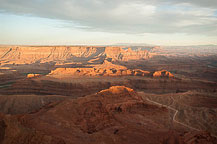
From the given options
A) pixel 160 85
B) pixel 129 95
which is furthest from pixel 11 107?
pixel 160 85

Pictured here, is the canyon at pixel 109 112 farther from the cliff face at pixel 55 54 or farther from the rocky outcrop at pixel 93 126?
the cliff face at pixel 55 54

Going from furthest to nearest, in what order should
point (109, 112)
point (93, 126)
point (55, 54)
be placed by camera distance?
point (55, 54), point (109, 112), point (93, 126)

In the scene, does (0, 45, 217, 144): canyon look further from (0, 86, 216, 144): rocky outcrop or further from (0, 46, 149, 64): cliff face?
(0, 46, 149, 64): cliff face

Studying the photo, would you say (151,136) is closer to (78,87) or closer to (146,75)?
(78,87)

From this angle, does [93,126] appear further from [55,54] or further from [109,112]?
[55,54]

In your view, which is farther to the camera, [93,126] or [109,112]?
[109,112]

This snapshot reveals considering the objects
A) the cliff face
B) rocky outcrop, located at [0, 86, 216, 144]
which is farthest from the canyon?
the cliff face

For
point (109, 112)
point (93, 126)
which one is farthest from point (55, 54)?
point (93, 126)

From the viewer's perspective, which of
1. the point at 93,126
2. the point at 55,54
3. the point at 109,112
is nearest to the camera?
the point at 93,126
